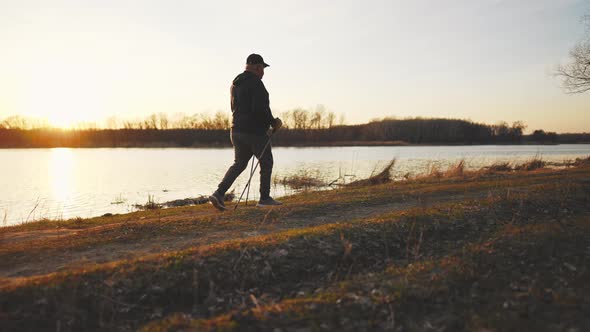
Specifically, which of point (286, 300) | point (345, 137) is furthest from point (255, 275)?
point (345, 137)

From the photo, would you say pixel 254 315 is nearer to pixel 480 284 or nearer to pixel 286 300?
pixel 286 300

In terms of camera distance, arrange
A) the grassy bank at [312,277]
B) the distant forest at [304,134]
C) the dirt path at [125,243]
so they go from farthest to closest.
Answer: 1. the distant forest at [304,134]
2. the dirt path at [125,243]
3. the grassy bank at [312,277]

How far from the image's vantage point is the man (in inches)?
340

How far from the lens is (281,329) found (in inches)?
152

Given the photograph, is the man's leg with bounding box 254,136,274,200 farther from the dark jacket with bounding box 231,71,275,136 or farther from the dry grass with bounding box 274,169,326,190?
the dry grass with bounding box 274,169,326,190

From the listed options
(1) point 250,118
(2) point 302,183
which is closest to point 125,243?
(1) point 250,118

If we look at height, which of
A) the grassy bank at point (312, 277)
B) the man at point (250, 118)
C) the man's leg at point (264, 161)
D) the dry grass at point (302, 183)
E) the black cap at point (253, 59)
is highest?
the black cap at point (253, 59)

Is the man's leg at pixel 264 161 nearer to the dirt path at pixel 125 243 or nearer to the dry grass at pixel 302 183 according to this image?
the dirt path at pixel 125 243

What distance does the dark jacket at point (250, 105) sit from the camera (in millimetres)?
8625

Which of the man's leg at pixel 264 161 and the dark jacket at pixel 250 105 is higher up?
the dark jacket at pixel 250 105

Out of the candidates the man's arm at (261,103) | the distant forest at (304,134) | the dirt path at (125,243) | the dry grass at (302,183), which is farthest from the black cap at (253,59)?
the distant forest at (304,134)

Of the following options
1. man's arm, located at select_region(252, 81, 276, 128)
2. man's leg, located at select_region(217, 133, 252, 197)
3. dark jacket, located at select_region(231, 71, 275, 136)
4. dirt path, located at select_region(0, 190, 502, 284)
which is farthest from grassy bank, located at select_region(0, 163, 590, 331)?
man's arm, located at select_region(252, 81, 276, 128)

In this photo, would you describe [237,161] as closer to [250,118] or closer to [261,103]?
[250,118]

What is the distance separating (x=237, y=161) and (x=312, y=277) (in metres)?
4.41
